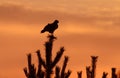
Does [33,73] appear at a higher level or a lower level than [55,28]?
lower

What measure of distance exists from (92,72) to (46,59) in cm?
449

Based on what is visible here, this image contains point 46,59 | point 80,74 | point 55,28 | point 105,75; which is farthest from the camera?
point 80,74

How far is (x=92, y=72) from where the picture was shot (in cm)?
2188

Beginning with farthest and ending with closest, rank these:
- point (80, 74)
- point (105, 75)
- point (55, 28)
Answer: point (80, 74), point (55, 28), point (105, 75)

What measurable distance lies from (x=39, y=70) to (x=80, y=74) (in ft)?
13.5

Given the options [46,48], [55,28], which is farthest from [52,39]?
[55,28]

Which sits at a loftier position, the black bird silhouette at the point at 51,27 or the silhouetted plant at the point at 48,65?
the black bird silhouette at the point at 51,27

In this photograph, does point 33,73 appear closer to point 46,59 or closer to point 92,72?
point 46,59

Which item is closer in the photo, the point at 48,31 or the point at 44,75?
the point at 44,75

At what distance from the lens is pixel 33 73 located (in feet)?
59.2

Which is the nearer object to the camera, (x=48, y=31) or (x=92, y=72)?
(x=48, y=31)

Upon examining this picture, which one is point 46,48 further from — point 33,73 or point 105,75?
point 105,75

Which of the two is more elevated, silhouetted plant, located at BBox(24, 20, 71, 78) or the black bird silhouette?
the black bird silhouette

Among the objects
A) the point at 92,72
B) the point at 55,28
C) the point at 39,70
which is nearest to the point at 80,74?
the point at 92,72
